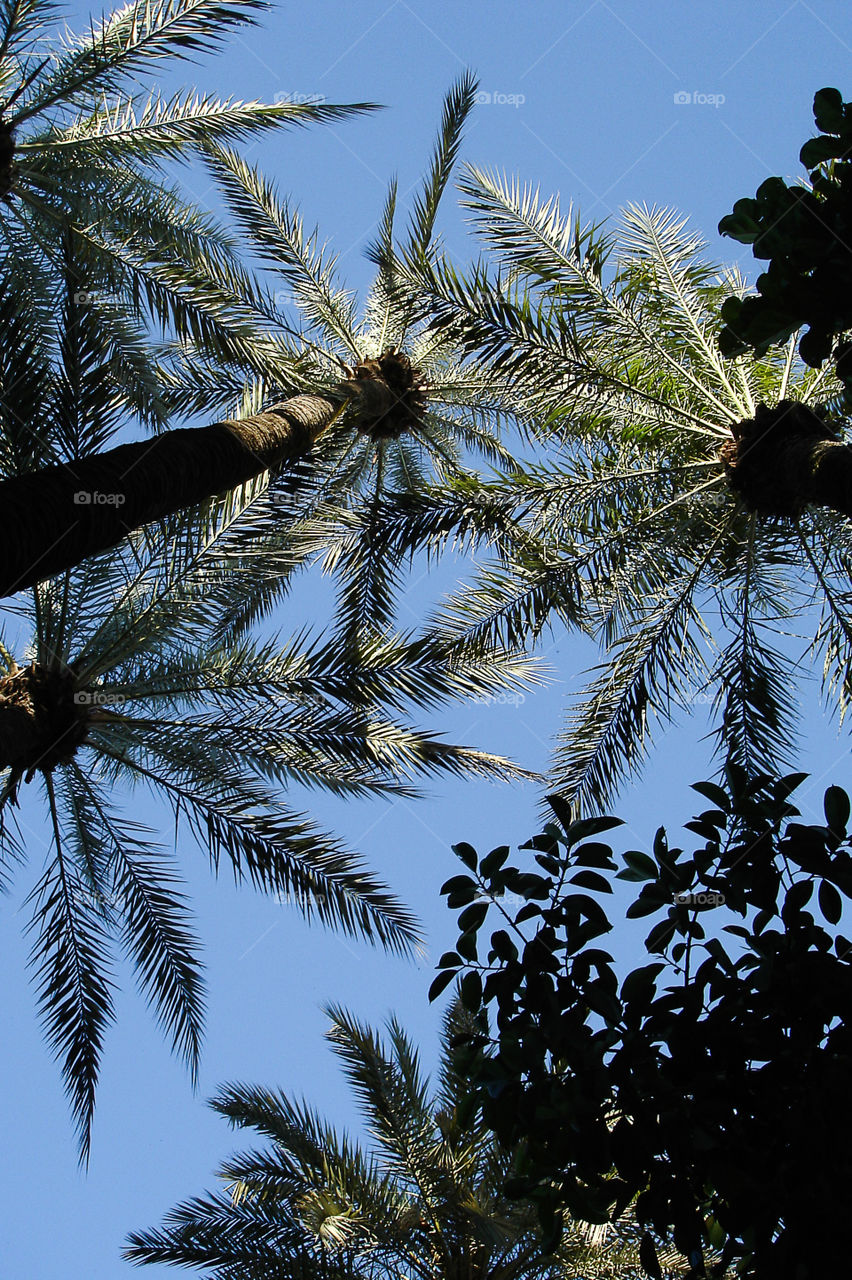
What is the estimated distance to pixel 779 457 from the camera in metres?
7.00

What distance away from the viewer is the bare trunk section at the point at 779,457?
21.2ft

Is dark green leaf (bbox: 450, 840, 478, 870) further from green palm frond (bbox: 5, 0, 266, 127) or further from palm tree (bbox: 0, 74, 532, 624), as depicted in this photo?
green palm frond (bbox: 5, 0, 266, 127)

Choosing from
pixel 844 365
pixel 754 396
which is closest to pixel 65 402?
pixel 844 365

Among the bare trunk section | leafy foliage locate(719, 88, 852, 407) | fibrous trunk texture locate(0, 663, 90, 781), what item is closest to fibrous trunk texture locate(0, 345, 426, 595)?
fibrous trunk texture locate(0, 663, 90, 781)

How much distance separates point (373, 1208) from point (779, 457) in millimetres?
6269

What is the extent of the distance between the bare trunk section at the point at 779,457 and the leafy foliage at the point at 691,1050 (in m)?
4.27

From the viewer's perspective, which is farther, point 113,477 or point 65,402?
point 65,402

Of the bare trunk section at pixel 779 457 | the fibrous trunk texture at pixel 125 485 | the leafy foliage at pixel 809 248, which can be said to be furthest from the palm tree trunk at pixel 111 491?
the bare trunk section at pixel 779 457

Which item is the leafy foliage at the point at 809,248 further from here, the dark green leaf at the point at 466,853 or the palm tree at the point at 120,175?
the palm tree at the point at 120,175

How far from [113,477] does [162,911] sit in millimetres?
3568

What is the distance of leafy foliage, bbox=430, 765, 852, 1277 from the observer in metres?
2.12

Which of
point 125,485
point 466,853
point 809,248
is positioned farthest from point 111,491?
point 809,248

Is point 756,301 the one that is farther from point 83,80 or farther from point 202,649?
point 83,80

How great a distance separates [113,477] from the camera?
15.4 ft
